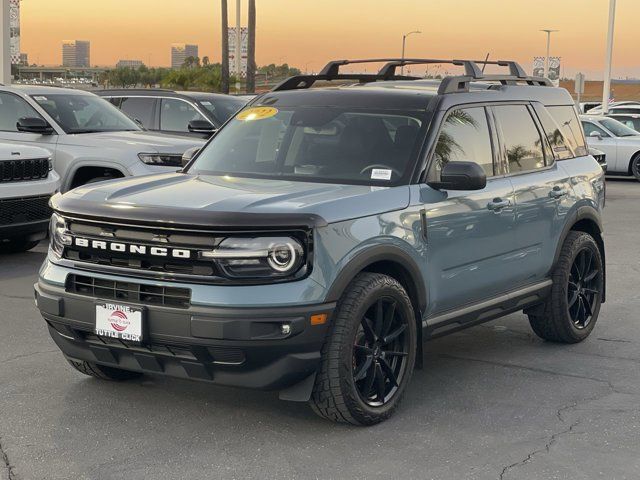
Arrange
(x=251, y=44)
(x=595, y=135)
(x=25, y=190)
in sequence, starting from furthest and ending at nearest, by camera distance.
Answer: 1. (x=251, y=44)
2. (x=595, y=135)
3. (x=25, y=190)

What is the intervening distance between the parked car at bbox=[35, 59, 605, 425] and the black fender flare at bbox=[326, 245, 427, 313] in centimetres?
1

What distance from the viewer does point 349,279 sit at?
525 cm

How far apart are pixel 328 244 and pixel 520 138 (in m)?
2.43

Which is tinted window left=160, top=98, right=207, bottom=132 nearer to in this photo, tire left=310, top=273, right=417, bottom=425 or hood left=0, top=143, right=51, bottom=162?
hood left=0, top=143, right=51, bottom=162

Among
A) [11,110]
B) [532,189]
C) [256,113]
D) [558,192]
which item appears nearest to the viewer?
[256,113]

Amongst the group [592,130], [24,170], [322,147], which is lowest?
[592,130]

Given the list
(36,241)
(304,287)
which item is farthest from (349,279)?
(36,241)

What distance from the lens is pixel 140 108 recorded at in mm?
16078

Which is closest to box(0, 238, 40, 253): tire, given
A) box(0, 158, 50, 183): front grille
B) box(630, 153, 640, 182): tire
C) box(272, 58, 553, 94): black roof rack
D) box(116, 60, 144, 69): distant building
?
box(0, 158, 50, 183): front grille

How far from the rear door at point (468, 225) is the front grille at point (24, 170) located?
19.2 feet

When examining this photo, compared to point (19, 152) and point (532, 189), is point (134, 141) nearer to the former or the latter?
point (19, 152)

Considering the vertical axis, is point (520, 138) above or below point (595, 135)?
above

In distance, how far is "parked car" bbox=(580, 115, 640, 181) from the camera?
2444cm

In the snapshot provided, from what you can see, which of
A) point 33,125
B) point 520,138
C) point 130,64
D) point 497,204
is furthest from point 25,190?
point 130,64
